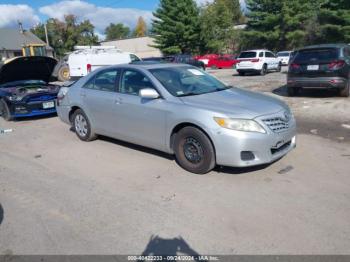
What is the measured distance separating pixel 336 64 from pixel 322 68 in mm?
391

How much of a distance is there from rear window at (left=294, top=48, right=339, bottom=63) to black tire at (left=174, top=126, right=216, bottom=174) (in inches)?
274

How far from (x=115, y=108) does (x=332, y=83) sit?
23.2 ft

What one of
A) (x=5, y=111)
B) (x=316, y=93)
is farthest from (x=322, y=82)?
(x=5, y=111)

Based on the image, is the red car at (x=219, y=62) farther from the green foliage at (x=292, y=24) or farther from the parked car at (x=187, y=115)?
the parked car at (x=187, y=115)

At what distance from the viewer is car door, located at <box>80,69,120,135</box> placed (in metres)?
5.96

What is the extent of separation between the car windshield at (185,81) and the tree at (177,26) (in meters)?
37.7

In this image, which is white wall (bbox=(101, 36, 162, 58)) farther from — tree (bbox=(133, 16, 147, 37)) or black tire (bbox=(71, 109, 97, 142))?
black tire (bbox=(71, 109, 97, 142))

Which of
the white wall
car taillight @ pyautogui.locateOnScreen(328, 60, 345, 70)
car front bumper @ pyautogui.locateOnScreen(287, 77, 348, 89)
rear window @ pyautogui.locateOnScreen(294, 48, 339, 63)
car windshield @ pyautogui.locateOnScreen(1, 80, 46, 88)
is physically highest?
the white wall

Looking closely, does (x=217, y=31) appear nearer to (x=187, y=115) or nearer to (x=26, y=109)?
(x=26, y=109)

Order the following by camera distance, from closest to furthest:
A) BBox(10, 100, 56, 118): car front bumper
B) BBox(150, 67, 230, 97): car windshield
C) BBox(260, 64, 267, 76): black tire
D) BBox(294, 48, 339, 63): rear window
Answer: BBox(150, 67, 230, 97): car windshield → BBox(10, 100, 56, 118): car front bumper → BBox(294, 48, 339, 63): rear window → BBox(260, 64, 267, 76): black tire

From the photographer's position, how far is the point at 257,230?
11.2ft

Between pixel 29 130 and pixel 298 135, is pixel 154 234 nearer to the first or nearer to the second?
pixel 298 135

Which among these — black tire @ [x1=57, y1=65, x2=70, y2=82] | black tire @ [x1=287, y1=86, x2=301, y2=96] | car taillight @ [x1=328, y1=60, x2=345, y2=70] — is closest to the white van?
black tire @ [x1=57, y1=65, x2=70, y2=82]

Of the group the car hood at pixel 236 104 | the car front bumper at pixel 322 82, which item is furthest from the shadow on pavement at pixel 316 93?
the car hood at pixel 236 104
